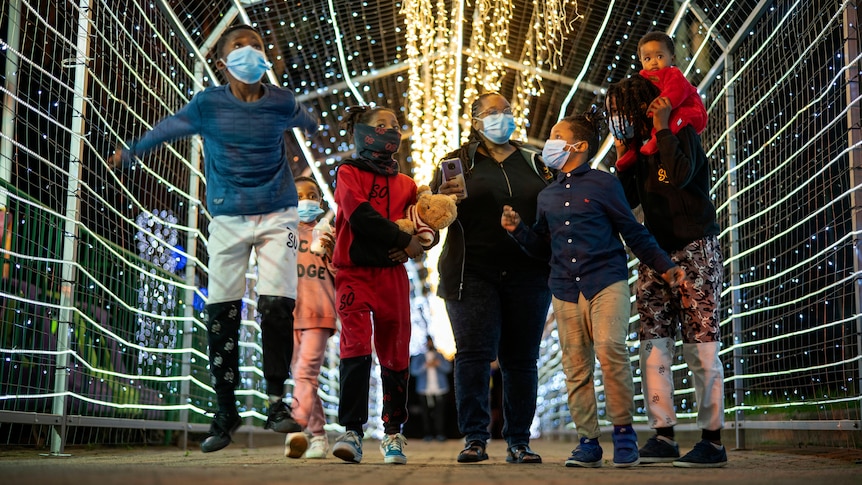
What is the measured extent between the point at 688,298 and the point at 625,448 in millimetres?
667

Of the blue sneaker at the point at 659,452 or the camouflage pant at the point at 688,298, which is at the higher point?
the camouflage pant at the point at 688,298

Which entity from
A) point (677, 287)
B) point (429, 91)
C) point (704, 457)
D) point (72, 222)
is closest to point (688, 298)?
point (677, 287)

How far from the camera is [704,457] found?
383cm

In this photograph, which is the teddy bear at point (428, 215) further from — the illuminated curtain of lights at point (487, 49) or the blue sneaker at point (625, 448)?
the illuminated curtain of lights at point (487, 49)

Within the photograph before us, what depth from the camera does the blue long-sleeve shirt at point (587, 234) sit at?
3.97 m

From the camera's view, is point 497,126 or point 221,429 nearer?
point 221,429

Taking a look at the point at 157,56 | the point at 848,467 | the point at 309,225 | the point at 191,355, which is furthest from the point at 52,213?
the point at 848,467

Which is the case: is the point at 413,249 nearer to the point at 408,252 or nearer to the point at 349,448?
the point at 408,252

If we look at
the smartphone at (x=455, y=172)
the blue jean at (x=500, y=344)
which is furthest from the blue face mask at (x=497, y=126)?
the blue jean at (x=500, y=344)

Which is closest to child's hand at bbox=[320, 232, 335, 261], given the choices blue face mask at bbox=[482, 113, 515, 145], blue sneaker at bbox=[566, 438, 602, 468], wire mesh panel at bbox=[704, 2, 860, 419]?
blue face mask at bbox=[482, 113, 515, 145]

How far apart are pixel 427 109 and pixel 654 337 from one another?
5.28 meters

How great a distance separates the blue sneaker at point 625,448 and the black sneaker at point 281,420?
121 cm

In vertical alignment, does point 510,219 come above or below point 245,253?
above

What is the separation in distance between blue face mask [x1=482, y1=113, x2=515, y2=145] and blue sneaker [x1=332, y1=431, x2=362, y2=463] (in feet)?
4.91
